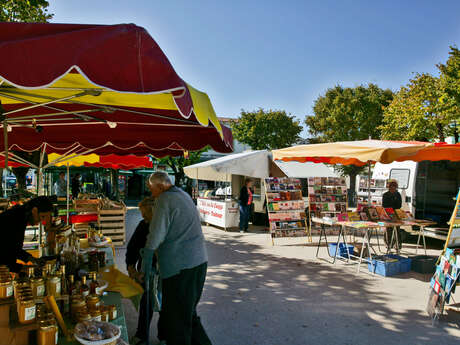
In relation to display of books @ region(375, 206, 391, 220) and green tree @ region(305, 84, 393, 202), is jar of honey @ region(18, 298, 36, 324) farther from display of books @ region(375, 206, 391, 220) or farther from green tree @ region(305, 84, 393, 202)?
green tree @ region(305, 84, 393, 202)

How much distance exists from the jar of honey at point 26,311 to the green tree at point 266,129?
96.9 feet

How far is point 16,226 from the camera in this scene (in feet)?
9.98

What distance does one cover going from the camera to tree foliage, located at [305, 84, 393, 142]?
Result: 26594mm

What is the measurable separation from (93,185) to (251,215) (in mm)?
16988

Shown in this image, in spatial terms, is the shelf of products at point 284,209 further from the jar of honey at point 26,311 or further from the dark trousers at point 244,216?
the jar of honey at point 26,311

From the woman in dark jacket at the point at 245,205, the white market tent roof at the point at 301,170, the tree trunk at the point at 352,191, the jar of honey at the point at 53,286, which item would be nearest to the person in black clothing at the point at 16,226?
the jar of honey at the point at 53,286

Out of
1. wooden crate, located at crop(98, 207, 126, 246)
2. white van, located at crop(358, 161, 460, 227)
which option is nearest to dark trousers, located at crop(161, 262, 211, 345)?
wooden crate, located at crop(98, 207, 126, 246)

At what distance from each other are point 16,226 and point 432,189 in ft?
36.5

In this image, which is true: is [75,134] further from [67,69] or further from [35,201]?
[67,69]

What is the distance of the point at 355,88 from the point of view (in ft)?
93.4

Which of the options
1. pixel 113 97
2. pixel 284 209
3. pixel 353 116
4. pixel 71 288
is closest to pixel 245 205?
pixel 284 209

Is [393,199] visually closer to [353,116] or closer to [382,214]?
[382,214]

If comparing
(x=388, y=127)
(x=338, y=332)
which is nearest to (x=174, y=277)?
(x=338, y=332)

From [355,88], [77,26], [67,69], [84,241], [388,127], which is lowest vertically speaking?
[84,241]
